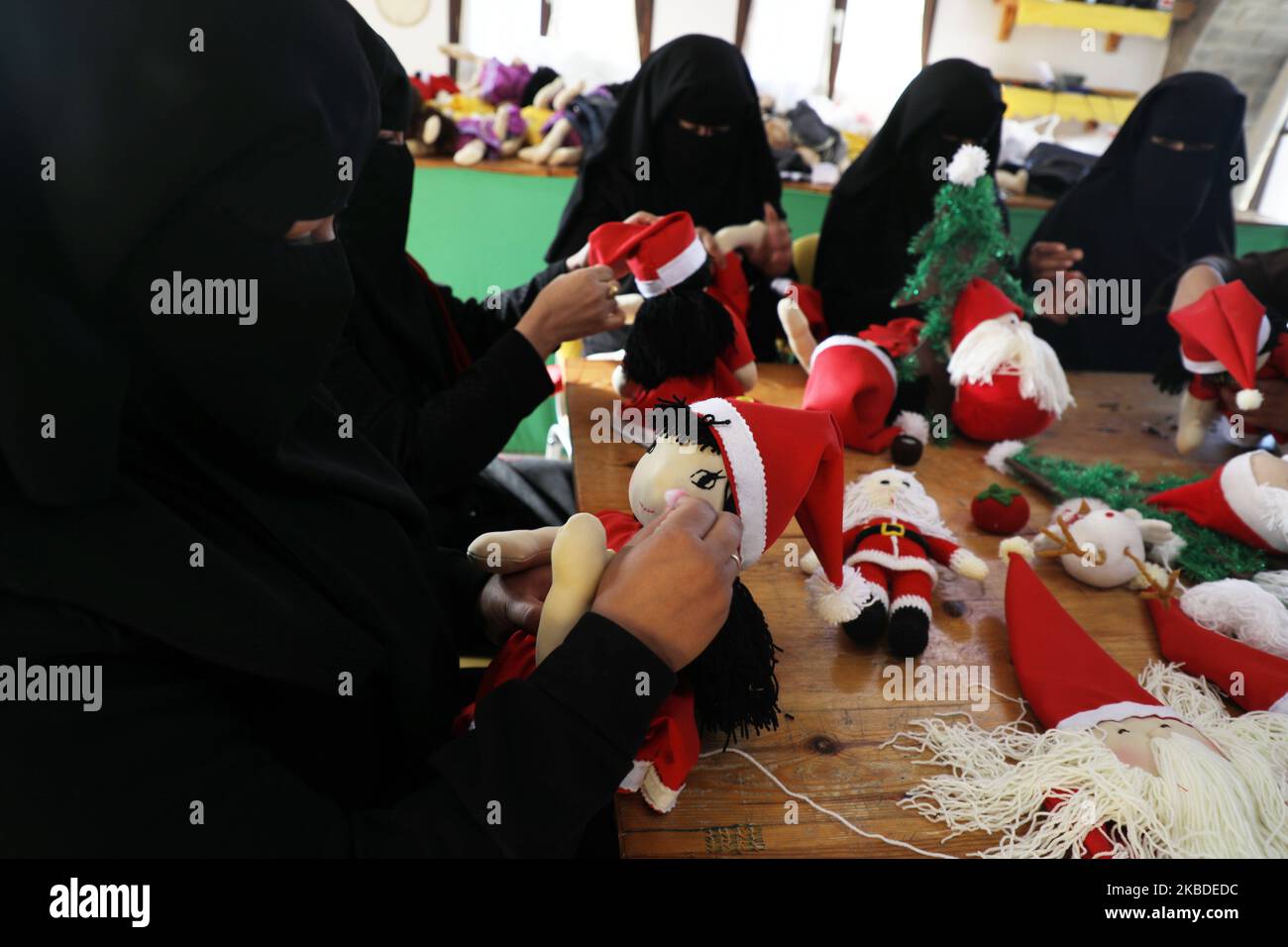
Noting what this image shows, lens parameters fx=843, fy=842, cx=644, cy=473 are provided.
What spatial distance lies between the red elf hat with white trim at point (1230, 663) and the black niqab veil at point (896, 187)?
115cm

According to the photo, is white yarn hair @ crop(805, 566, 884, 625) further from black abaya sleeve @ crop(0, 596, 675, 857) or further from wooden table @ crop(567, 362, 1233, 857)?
black abaya sleeve @ crop(0, 596, 675, 857)

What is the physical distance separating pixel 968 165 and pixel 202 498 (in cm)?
156

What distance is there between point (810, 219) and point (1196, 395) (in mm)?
2417

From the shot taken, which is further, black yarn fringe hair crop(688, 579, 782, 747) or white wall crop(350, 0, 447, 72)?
white wall crop(350, 0, 447, 72)

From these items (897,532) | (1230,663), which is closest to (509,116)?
(897,532)

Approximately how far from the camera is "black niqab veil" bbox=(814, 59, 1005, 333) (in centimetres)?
221

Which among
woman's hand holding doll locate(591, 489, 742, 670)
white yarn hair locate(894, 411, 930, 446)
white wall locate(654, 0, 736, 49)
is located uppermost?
white wall locate(654, 0, 736, 49)

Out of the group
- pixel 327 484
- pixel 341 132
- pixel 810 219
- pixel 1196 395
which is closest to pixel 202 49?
pixel 341 132

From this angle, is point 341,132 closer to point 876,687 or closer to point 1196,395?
point 876,687

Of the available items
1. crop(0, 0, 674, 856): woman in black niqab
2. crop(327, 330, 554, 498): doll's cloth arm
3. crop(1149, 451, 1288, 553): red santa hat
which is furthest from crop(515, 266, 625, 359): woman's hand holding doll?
crop(1149, 451, 1288, 553): red santa hat

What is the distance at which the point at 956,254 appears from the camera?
69.8 inches

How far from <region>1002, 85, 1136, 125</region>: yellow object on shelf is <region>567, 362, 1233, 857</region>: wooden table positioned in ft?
13.0

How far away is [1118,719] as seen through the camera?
36.8 inches

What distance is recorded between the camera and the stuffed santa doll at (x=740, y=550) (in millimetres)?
841
